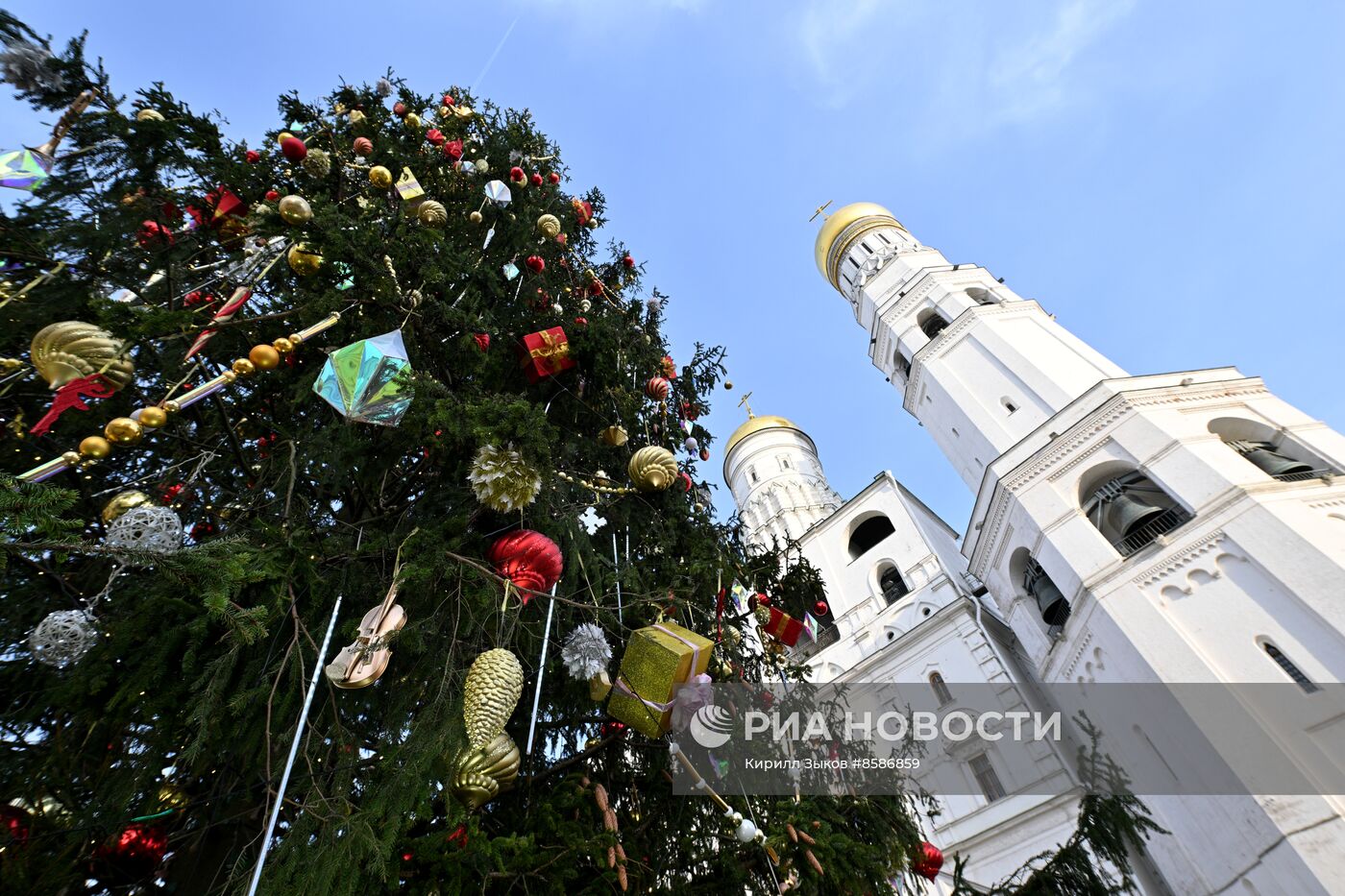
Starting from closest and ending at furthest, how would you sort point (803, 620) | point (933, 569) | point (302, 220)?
point (302, 220) < point (803, 620) < point (933, 569)

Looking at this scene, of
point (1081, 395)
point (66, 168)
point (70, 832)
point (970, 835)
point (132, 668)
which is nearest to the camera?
point (70, 832)

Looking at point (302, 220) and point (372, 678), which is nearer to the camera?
point (372, 678)

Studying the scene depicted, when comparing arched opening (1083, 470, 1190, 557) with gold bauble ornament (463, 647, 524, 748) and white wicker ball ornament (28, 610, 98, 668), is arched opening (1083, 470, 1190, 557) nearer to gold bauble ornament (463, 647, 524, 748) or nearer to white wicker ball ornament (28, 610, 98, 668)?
gold bauble ornament (463, 647, 524, 748)

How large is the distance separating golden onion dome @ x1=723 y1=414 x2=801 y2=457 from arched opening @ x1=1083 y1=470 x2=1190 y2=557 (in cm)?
2120

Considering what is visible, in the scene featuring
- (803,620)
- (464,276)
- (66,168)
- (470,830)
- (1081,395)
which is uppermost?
(1081,395)

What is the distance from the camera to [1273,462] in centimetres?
1501

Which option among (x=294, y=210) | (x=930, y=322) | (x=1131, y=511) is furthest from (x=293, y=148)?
(x=930, y=322)

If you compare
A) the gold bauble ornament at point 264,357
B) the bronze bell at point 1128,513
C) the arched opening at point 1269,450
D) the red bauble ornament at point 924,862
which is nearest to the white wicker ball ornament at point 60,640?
the gold bauble ornament at point 264,357

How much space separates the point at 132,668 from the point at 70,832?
674 mm

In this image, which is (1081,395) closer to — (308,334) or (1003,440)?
(1003,440)

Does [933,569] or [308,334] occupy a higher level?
[933,569]

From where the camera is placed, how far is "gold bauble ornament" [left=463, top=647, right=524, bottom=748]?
3.01 m

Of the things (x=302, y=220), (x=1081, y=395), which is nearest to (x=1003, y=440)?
(x=1081, y=395)

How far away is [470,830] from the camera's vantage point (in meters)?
3.15
